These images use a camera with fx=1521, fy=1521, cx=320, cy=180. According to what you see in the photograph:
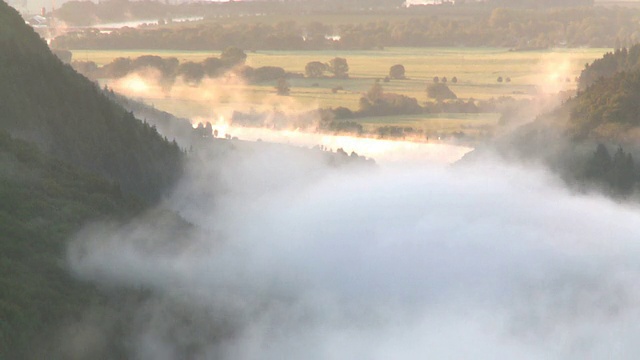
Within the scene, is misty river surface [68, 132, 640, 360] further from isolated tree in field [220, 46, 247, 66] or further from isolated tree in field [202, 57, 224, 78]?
isolated tree in field [220, 46, 247, 66]

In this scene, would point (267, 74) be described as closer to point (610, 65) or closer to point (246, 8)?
point (246, 8)

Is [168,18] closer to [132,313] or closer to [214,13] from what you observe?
[214,13]

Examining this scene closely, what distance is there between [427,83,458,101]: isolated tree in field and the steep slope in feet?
87.9

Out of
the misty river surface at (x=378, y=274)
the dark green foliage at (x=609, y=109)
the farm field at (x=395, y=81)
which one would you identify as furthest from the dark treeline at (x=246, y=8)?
the misty river surface at (x=378, y=274)

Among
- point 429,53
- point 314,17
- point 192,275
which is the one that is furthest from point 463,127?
point 192,275

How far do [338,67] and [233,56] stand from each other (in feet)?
24.1

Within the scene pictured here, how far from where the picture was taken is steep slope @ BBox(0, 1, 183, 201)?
52.3 metres

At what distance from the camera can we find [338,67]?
8725cm

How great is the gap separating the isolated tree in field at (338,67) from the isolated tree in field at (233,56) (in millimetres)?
5899

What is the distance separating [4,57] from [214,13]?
4200cm

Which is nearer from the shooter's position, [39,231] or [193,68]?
[39,231]

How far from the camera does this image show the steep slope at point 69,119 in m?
52.3

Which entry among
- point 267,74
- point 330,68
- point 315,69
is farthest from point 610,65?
point 267,74

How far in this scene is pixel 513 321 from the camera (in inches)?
1886
